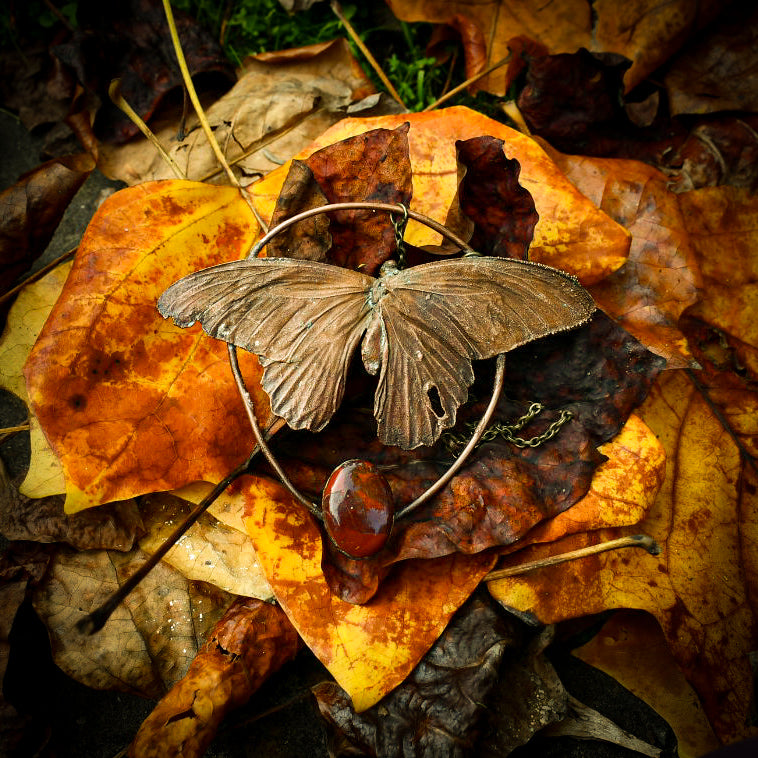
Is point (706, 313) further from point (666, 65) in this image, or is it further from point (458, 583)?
point (458, 583)

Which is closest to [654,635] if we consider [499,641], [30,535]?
[499,641]

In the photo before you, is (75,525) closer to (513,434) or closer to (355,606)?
(355,606)

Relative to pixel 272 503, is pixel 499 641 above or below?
below

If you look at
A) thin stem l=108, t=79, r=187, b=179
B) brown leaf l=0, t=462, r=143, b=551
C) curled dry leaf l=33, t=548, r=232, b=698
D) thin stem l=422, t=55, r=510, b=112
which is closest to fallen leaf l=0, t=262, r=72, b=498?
brown leaf l=0, t=462, r=143, b=551

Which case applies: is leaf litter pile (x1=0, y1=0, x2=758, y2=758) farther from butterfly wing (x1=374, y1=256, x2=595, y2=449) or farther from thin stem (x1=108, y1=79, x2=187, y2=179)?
thin stem (x1=108, y1=79, x2=187, y2=179)

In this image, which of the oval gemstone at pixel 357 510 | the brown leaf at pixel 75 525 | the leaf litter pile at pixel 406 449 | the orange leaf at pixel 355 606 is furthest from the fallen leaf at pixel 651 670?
the brown leaf at pixel 75 525

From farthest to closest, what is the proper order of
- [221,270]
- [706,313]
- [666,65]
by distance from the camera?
[666,65]
[706,313]
[221,270]
